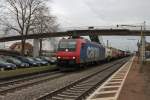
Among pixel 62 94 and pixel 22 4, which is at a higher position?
pixel 22 4

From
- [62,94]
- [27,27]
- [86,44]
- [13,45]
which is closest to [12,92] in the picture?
[62,94]

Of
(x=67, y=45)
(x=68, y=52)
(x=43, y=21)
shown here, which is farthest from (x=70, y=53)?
(x=43, y=21)

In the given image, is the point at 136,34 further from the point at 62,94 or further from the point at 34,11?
the point at 62,94

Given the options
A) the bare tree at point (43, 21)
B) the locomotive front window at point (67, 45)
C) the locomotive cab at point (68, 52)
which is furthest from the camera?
the bare tree at point (43, 21)

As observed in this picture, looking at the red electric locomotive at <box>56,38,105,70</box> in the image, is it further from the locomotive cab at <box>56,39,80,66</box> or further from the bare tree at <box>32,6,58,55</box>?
the bare tree at <box>32,6,58,55</box>

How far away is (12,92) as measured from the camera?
60.5 ft

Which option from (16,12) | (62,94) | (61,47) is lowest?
(62,94)

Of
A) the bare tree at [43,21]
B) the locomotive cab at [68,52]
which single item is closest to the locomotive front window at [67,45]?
the locomotive cab at [68,52]

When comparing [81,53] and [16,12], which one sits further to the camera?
[16,12]

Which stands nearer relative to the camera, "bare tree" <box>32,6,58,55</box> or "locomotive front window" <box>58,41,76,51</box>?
"locomotive front window" <box>58,41,76,51</box>

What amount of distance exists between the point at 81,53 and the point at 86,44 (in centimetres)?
305

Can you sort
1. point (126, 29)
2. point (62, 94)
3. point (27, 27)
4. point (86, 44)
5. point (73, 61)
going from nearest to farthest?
point (62, 94)
point (73, 61)
point (86, 44)
point (27, 27)
point (126, 29)

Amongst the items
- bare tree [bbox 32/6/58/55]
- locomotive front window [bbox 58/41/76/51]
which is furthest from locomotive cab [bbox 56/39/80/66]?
bare tree [bbox 32/6/58/55]

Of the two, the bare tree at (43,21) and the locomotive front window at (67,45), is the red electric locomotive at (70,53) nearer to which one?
the locomotive front window at (67,45)
